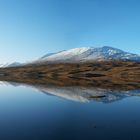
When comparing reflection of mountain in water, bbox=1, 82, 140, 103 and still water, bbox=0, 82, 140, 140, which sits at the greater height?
still water, bbox=0, 82, 140, 140

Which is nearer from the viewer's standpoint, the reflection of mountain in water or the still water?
the still water

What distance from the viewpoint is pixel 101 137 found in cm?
2403

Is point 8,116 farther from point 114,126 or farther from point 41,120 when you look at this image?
point 114,126

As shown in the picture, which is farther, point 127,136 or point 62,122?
point 62,122

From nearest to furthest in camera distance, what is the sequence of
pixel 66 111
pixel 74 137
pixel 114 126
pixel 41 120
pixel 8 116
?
1. pixel 74 137
2. pixel 114 126
3. pixel 41 120
4. pixel 8 116
5. pixel 66 111

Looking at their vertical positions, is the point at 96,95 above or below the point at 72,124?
below

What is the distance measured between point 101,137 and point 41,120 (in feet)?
29.1

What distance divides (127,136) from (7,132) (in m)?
9.46

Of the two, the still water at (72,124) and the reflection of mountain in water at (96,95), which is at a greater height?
the still water at (72,124)

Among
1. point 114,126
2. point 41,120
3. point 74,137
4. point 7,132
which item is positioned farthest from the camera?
point 41,120

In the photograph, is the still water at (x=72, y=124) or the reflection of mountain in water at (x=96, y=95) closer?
the still water at (x=72, y=124)

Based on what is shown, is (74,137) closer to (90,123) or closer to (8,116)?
(90,123)

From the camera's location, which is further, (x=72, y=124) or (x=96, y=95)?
(x=96, y=95)

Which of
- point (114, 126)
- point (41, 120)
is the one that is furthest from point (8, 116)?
point (114, 126)
